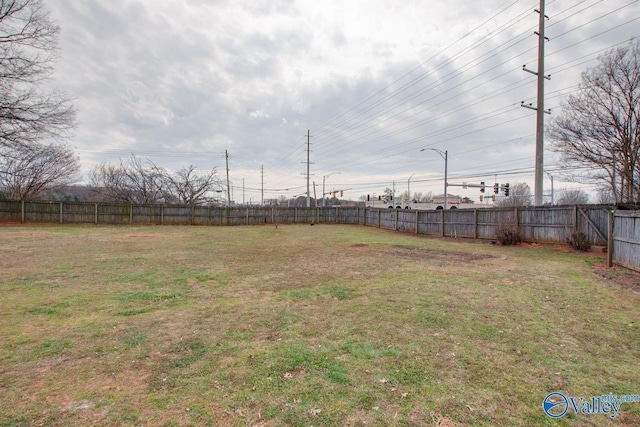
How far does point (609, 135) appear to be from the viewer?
49.6 ft

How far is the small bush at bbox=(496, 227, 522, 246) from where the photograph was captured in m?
13.3

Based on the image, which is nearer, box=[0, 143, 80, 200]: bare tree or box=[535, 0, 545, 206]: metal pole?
box=[535, 0, 545, 206]: metal pole

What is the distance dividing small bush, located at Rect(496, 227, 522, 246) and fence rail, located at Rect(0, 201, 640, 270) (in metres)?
0.29

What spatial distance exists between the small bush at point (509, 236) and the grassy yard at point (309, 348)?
6748 mm

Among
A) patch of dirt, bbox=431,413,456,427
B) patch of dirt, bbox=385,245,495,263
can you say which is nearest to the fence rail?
patch of dirt, bbox=385,245,495,263

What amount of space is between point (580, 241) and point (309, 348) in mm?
11745

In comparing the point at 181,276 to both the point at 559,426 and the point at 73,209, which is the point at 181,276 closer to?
the point at 559,426

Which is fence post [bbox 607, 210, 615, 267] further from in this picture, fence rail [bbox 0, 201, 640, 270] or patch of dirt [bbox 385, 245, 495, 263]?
patch of dirt [bbox 385, 245, 495, 263]

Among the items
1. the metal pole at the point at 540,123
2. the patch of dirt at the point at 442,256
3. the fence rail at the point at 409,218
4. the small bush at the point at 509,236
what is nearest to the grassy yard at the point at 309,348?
the fence rail at the point at 409,218

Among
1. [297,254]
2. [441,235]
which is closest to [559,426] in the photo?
[297,254]

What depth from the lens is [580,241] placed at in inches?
420

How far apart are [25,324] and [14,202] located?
23623mm

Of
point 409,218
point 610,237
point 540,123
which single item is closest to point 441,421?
point 610,237

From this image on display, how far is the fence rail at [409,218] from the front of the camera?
26.7ft
